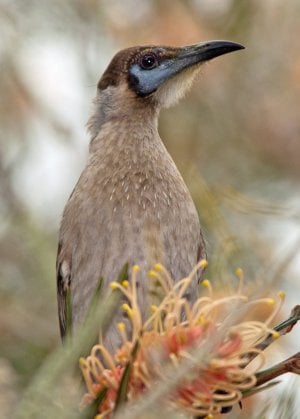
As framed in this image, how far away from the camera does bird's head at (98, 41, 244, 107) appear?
167 inches

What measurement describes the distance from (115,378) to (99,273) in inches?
78.8

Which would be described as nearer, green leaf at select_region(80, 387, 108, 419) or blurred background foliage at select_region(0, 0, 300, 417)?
green leaf at select_region(80, 387, 108, 419)

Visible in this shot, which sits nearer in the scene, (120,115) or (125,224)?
(125,224)

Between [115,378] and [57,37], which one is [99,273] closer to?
[57,37]

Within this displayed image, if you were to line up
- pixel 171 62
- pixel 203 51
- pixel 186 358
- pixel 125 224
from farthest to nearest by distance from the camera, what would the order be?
1. pixel 171 62
2. pixel 203 51
3. pixel 125 224
4. pixel 186 358

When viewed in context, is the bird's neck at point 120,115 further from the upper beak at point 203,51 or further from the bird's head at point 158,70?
the upper beak at point 203,51

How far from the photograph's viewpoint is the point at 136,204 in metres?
3.89

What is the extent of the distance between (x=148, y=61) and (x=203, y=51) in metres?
0.36

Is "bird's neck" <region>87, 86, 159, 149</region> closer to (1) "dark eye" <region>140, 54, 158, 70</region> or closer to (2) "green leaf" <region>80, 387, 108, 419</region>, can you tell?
(1) "dark eye" <region>140, 54, 158, 70</region>

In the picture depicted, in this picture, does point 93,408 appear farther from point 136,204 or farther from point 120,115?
point 120,115

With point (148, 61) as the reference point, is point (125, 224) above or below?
below

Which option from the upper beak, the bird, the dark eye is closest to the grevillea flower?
the bird

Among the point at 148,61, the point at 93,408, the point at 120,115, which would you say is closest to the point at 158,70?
the point at 148,61

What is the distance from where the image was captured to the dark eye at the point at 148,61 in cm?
438
